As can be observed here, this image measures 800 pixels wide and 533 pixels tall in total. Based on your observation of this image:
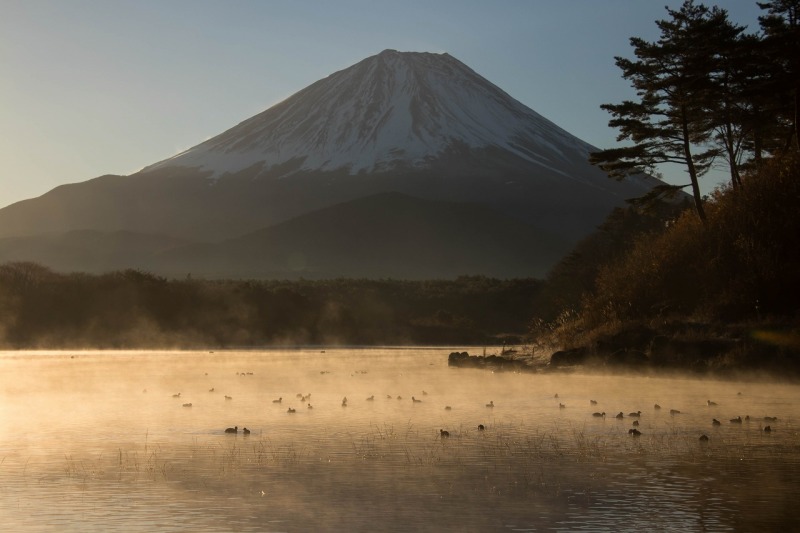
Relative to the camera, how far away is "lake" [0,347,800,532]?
12555 mm

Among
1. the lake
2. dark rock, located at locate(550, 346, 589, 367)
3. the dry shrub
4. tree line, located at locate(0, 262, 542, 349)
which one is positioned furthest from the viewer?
tree line, located at locate(0, 262, 542, 349)

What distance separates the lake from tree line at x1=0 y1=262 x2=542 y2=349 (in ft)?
115

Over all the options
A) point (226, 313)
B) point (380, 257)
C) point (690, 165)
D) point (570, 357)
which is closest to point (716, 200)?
point (690, 165)

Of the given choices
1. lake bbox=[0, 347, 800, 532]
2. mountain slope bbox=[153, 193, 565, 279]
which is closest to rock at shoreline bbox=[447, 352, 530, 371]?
lake bbox=[0, 347, 800, 532]

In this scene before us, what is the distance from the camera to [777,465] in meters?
15.9

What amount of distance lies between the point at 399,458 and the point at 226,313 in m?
57.9

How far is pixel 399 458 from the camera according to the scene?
1708 centimetres

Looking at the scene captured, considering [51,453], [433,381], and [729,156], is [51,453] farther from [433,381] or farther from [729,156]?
[729,156]

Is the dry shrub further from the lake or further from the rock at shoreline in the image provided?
the lake

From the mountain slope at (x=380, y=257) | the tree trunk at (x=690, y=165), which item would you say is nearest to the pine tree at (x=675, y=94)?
the tree trunk at (x=690, y=165)

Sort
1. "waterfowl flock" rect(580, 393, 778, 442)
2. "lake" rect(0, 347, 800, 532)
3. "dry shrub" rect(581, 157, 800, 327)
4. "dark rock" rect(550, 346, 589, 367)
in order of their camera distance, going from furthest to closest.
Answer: "dark rock" rect(550, 346, 589, 367) → "dry shrub" rect(581, 157, 800, 327) → "waterfowl flock" rect(580, 393, 778, 442) → "lake" rect(0, 347, 800, 532)

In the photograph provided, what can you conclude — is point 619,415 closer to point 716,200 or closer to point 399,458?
point 399,458

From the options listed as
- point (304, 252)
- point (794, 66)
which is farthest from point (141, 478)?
point (304, 252)

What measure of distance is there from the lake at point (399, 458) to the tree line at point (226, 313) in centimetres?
3506
